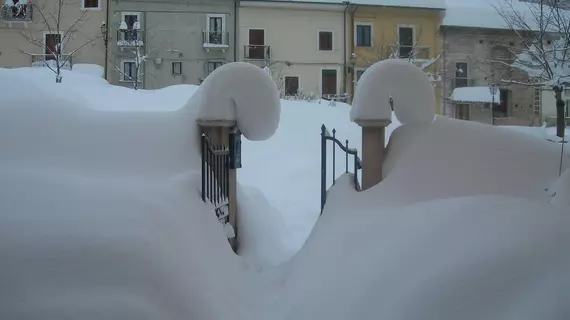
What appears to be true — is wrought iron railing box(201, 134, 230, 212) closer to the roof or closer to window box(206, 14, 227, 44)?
window box(206, 14, 227, 44)

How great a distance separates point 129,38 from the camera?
26594 millimetres

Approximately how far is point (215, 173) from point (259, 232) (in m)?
1.07

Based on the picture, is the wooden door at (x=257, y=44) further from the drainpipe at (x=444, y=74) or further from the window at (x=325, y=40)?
the drainpipe at (x=444, y=74)

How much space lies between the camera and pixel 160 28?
27.4 m

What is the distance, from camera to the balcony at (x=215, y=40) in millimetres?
27391

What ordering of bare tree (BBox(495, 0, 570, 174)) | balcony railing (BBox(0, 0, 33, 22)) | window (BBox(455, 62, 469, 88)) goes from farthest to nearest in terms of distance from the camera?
window (BBox(455, 62, 469, 88)) < balcony railing (BBox(0, 0, 33, 22)) < bare tree (BBox(495, 0, 570, 174))

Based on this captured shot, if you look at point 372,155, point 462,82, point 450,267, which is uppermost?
point 462,82

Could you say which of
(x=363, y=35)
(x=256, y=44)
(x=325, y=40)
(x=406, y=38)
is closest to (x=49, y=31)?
(x=256, y=44)

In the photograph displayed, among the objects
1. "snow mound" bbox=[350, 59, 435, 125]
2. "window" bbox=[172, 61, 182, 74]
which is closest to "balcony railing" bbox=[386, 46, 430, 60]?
"window" bbox=[172, 61, 182, 74]

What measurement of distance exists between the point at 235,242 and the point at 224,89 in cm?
187

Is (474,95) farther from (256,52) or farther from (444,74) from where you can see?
(256,52)

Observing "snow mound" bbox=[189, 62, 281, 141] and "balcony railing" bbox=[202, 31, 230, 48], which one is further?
"balcony railing" bbox=[202, 31, 230, 48]

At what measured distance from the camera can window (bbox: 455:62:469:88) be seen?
97.0 ft

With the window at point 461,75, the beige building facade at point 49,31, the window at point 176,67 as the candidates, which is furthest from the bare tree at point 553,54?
the beige building facade at point 49,31
